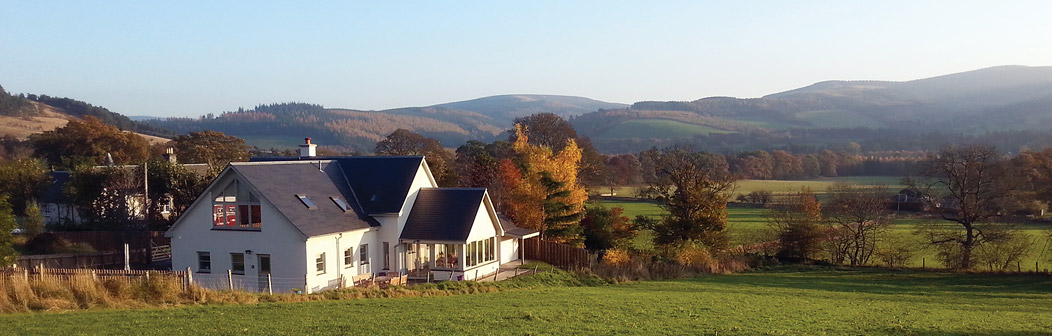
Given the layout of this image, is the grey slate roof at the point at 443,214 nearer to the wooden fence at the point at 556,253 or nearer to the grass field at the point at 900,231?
the wooden fence at the point at 556,253

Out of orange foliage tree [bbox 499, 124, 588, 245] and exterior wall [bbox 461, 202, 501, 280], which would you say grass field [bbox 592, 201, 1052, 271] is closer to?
orange foliage tree [bbox 499, 124, 588, 245]

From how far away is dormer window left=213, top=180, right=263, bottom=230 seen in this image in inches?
1015

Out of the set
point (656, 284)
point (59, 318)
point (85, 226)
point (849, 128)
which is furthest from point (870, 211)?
point (849, 128)

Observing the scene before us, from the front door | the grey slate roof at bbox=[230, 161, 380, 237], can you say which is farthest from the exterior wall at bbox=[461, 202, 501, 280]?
the front door

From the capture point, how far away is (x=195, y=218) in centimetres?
2644

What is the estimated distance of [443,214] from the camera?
98.2ft

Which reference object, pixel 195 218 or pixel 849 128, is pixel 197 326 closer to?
pixel 195 218

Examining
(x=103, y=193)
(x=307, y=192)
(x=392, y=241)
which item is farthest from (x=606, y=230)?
(x=103, y=193)

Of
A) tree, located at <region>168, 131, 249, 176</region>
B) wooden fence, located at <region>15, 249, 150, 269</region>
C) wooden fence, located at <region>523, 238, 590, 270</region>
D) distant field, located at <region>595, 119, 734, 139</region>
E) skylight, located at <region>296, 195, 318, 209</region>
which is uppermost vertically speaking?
distant field, located at <region>595, 119, 734, 139</region>

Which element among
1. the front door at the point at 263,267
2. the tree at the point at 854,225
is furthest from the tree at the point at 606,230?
the front door at the point at 263,267

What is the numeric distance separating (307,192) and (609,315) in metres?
16.1

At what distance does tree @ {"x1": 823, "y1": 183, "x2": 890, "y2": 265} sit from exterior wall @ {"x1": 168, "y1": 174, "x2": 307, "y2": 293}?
1333 inches

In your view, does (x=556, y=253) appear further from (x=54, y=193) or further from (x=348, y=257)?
(x=54, y=193)

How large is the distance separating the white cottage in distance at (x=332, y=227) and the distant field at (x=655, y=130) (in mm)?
149215
